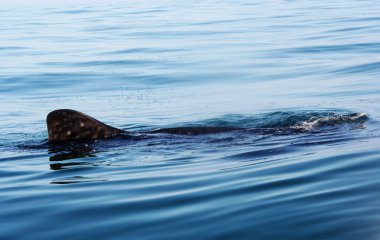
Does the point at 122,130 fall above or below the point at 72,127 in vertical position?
below

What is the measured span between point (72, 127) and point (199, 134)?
1554mm

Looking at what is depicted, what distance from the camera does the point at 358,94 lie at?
48.1 feet

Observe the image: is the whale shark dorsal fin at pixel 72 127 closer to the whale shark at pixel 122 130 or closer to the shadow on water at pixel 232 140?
the whale shark at pixel 122 130

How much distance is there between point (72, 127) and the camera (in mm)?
10742

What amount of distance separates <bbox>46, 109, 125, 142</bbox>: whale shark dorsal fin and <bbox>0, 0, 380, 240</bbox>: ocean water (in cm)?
23

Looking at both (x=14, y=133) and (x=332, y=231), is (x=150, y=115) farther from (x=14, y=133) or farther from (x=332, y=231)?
(x=332, y=231)

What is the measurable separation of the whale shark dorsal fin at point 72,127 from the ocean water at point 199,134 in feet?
0.75

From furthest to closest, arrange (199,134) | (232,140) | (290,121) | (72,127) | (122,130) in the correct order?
(290,121) < (122,130) < (199,134) < (72,127) < (232,140)

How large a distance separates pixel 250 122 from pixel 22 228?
6.52 metres

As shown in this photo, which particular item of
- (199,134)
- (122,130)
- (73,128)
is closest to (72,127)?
(73,128)

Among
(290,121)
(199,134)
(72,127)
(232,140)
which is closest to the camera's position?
(232,140)

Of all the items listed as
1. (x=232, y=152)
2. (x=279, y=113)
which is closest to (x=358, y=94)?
(x=279, y=113)

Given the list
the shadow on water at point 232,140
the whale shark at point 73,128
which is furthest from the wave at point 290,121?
the whale shark at point 73,128

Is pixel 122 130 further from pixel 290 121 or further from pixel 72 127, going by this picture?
pixel 290 121
